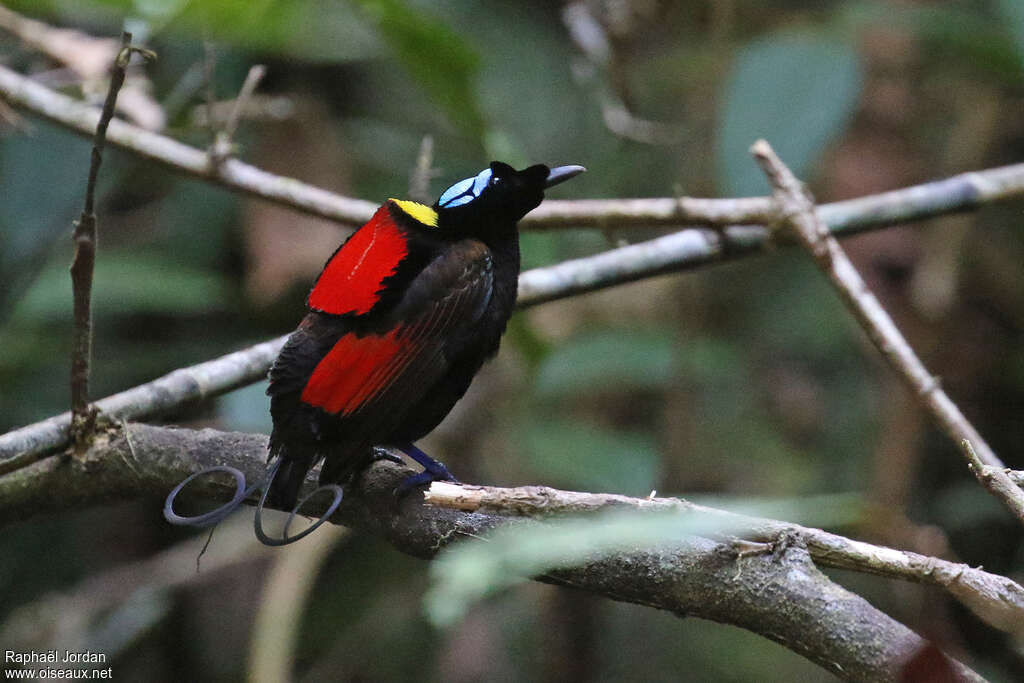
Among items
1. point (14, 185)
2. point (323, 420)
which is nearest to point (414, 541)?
point (323, 420)

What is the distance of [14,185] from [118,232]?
1.33 m

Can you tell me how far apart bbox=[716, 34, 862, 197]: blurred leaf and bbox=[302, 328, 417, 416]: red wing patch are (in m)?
1.37

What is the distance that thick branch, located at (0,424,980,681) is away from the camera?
1622 millimetres

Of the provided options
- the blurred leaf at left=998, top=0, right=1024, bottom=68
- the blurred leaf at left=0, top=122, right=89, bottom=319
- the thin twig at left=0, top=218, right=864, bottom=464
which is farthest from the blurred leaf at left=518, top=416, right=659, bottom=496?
the blurred leaf at left=0, top=122, right=89, bottom=319

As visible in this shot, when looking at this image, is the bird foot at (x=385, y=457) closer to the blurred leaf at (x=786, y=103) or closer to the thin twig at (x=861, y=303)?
the thin twig at (x=861, y=303)

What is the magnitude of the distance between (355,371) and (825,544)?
90 cm

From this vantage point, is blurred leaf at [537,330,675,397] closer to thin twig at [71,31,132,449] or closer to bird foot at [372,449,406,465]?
bird foot at [372,449,406,465]

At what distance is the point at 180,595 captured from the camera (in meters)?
3.99

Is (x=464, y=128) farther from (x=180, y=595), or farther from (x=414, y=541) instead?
(x=180, y=595)

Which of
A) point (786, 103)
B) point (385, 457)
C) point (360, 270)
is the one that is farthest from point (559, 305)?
point (360, 270)

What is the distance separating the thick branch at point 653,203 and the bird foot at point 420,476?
30.6 inches

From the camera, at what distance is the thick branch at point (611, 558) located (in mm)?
1622

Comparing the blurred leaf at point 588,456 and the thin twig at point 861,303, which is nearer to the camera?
the thin twig at point 861,303

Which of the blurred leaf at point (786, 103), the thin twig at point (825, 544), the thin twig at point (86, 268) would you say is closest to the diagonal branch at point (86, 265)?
the thin twig at point (86, 268)
